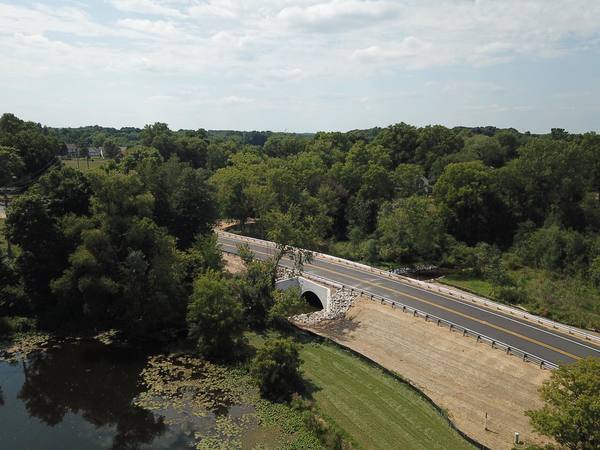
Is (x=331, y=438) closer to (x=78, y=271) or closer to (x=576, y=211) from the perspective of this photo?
(x=78, y=271)

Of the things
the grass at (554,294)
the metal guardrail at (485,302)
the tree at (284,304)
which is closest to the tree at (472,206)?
the grass at (554,294)

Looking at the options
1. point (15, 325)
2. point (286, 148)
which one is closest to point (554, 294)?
point (15, 325)

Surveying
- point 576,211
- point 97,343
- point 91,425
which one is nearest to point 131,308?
point 97,343


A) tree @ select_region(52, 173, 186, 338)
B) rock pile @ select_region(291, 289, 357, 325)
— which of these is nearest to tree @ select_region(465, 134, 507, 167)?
rock pile @ select_region(291, 289, 357, 325)

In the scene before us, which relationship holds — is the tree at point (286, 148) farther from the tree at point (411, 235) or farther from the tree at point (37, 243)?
the tree at point (37, 243)

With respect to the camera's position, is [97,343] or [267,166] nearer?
[97,343]

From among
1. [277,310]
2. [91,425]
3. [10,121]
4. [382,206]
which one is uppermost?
[10,121]
